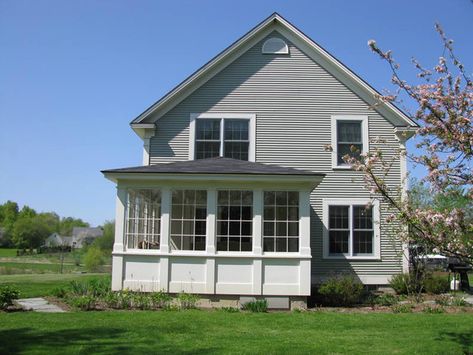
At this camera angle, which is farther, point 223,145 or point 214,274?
point 223,145

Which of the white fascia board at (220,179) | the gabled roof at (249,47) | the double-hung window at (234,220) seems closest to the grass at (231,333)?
the double-hung window at (234,220)

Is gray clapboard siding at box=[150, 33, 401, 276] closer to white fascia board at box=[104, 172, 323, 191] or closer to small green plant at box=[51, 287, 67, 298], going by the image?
white fascia board at box=[104, 172, 323, 191]

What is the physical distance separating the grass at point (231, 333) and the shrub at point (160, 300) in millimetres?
743

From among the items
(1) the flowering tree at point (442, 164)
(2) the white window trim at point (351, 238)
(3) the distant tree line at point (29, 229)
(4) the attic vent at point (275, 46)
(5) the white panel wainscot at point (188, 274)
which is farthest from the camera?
(3) the distant tree line at point (29, 229)

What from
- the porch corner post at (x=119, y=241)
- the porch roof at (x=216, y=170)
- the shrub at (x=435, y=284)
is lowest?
the shrub at (x=435, y=284)

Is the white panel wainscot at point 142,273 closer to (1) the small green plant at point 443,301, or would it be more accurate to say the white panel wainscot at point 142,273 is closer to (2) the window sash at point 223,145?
(2) the window sash at point 223,145

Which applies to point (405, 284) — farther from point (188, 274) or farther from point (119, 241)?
point (119, 241)

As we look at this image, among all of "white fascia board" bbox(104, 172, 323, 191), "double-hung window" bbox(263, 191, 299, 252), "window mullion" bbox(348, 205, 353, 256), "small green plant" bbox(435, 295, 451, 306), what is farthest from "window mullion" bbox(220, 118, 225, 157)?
"small green plant" bbox(435, 295, 451, 306)

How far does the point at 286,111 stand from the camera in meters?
16.9

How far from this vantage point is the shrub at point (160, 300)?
11438 millimetres

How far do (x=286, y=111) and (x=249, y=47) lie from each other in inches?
100

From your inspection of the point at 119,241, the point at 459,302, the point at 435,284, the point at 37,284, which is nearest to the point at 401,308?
the point at 459,302

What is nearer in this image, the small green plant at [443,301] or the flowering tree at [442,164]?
the flowering tree at [442,164]

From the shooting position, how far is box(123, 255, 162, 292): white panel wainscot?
1238cm
